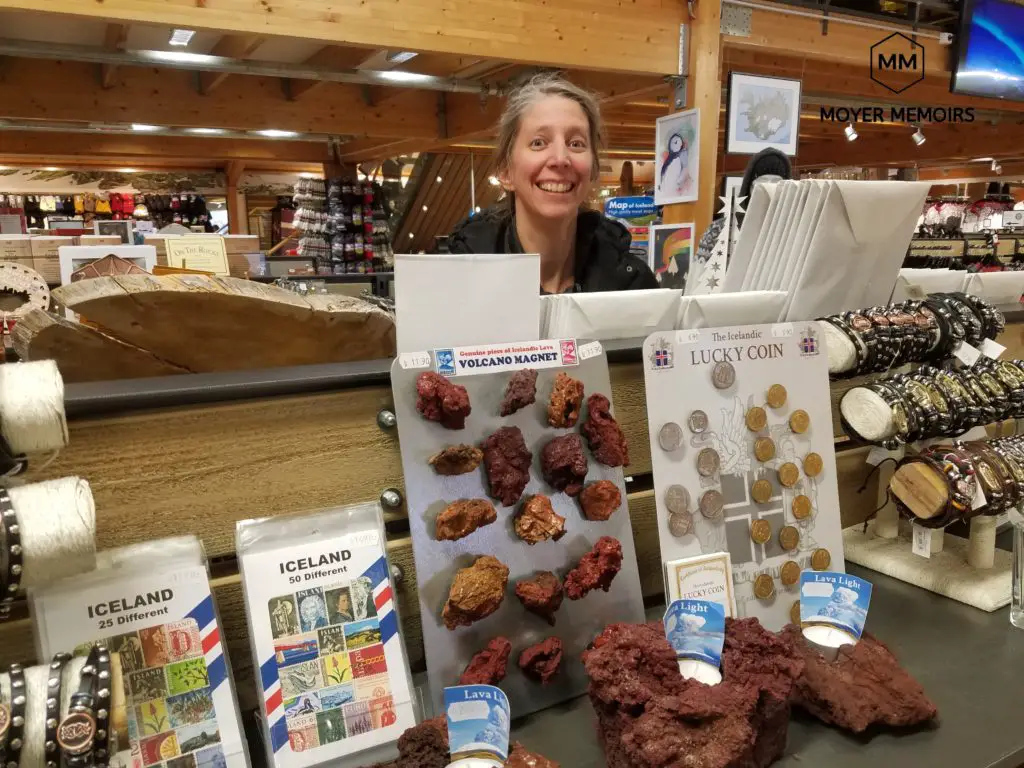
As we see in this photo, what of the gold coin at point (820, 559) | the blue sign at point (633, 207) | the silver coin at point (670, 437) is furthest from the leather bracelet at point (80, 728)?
the blue sign at point (633, 207)

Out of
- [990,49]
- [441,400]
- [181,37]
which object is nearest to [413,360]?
[441,400]

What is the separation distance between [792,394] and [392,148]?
734cm

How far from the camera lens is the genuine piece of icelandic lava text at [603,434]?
3.31 feet

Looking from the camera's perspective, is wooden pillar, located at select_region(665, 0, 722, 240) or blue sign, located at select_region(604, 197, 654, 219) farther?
blue sign, located at select_region(604, 197, 654, 219)

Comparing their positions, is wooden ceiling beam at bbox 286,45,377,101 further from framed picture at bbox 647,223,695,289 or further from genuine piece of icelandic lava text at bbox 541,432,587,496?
genuine piece of icelandic lava text at bbox 541,432,587,496

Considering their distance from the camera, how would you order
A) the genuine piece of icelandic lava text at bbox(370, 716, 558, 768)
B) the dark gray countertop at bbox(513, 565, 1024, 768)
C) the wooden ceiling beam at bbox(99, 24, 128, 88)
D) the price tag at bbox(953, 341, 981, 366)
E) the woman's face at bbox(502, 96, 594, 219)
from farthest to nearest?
1. the wooden ceiling beam at bbox(99, 24, 128, 88)
2. the woman's face at bbox(502, 96, 594, 219)
3. the price tag at bbox(953, 341, 981, 366)
4. the dark gray countertop at bbox(513, 565, 1024, 768)
5. the genuine piece of icelandic lava text at bbox(370, 716, 558, 768)

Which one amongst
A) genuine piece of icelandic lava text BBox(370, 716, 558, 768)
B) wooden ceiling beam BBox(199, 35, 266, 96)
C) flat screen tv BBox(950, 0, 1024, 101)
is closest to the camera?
genuine piece of icelandic lava text BBox(370, 716, 558, 768)

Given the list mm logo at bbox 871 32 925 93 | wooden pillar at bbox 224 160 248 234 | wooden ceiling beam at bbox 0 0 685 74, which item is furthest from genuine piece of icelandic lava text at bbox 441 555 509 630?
wooden pillar at bbox 224 160 248 234

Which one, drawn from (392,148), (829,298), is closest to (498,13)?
(829,298)

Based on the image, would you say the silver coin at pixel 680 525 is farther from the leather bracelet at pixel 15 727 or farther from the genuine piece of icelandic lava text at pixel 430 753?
the leather bracelet at pixel 15 727

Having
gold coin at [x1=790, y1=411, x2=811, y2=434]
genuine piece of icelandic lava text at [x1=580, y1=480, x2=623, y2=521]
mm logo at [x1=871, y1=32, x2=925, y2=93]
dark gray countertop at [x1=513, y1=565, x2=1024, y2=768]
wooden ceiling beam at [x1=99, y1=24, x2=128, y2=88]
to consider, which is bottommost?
dark gray countertop at [x1=513, y1=565, x2=1024, y2=768]

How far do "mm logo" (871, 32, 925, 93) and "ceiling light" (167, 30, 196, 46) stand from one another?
4.15 m

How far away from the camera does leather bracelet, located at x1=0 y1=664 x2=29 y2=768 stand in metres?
0.58

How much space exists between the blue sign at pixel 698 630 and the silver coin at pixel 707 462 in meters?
0.25
